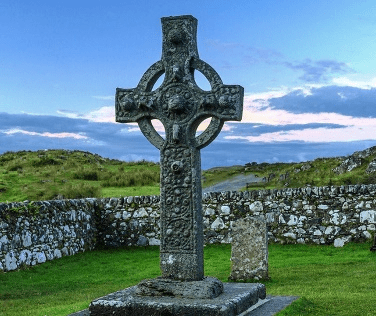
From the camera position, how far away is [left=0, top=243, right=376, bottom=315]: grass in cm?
970

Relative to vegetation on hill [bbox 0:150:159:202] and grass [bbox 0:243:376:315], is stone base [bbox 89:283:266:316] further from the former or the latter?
vegetation on hill [bbox 0:150:159:202]

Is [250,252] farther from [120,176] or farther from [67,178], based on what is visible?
[67,178]

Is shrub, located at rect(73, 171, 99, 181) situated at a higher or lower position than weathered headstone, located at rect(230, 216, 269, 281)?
higher

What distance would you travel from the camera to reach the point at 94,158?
40.5 m

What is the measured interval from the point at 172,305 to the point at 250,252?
5.45 m

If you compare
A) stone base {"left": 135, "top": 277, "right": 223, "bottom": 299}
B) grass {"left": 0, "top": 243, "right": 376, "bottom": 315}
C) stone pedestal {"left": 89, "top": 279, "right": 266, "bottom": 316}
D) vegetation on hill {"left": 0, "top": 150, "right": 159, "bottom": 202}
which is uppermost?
vegetation on hill {"left": 0, "top": 150, "right": 159, "bottom": 202}

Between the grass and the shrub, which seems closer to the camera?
the grass

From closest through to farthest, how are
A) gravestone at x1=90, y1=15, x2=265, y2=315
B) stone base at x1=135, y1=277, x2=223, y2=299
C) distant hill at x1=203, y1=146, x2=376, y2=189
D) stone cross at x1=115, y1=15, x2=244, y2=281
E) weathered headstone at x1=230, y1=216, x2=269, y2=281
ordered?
1. stone base at x1=135, y1=277, x2=223, y2=299
2. gravestone at x1=90, y1=15, x2=265, y2=315
3. stone cross at x1=115, y1=15, x2=244, y2=281
4. weathered headstone at x1=230, y1=216, x2=269, y2=281
5. distant hill at x1=203, y1=146, x2=376, y2=189

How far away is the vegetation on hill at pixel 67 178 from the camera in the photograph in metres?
26.6

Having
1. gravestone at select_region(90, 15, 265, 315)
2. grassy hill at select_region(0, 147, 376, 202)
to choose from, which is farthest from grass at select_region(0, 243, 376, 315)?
grassy hill at select_region(0, 147, 376, 202)

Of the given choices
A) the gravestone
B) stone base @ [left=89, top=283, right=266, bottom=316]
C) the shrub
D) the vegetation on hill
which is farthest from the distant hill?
stone base @ [left=89, top=283, right=266, bottom=316]

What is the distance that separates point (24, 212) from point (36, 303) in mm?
4447

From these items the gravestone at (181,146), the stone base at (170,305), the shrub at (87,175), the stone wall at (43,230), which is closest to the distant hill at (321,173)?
the shrub at (87,175)

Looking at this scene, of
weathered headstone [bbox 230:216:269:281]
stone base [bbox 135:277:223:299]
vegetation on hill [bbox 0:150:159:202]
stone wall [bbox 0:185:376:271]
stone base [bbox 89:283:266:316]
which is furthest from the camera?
vegetation on hill [bbox 0:150:159:202]
